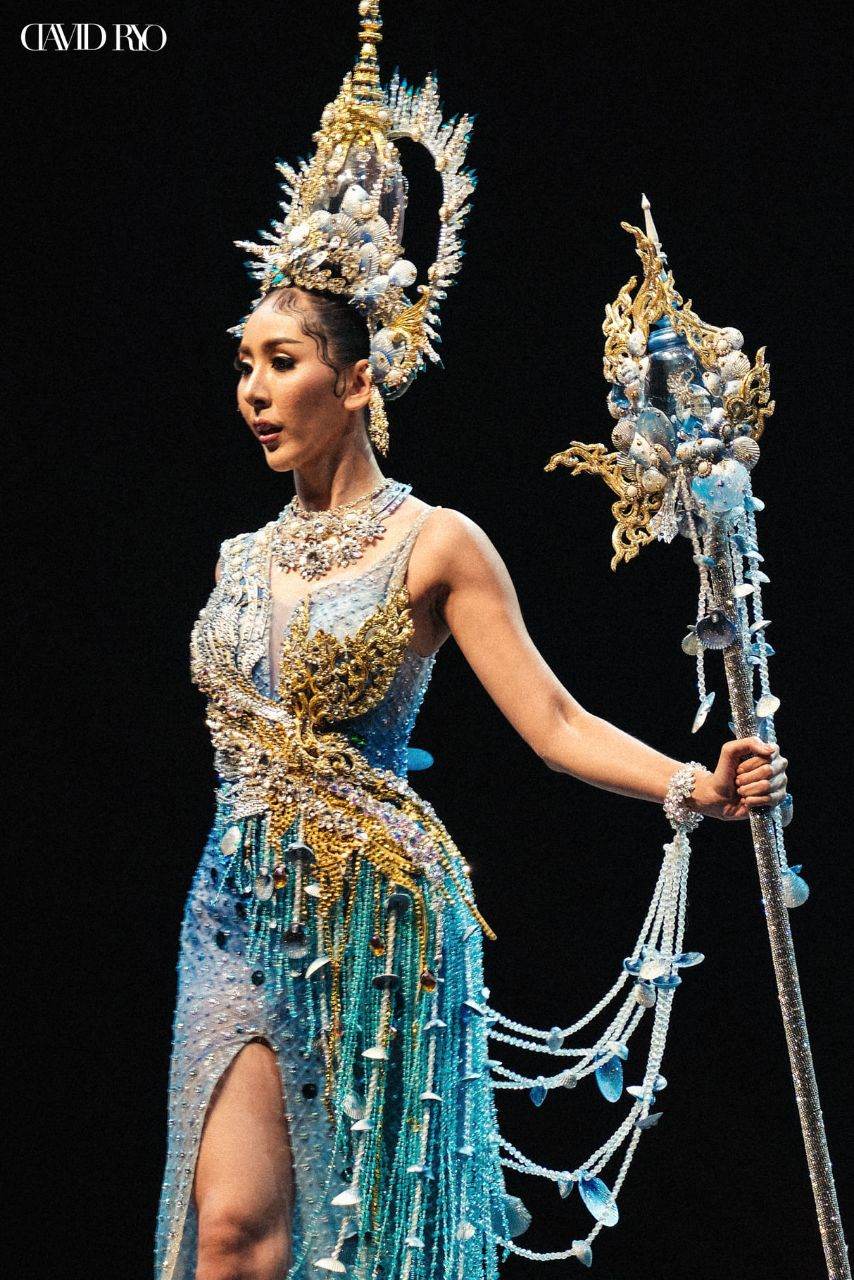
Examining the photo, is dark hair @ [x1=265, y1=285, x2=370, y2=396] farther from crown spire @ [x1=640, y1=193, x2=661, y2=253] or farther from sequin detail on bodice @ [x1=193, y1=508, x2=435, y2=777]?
crown spire @ [x1=640, y1=193, x2=661, y2=253]

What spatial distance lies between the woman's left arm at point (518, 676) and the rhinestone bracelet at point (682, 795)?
0.01 meters

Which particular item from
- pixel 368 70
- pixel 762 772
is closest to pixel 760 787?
pixel 762 772

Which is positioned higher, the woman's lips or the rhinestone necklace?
the woman's lips

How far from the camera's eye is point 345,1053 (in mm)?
2961

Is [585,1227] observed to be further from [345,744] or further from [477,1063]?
[345,744]

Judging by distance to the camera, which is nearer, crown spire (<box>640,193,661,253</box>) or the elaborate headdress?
crown spire (<box>640,193,661,253</box>)

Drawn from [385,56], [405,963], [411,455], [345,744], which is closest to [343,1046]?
[405,963]

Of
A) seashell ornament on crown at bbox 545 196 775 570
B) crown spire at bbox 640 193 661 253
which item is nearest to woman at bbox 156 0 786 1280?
seashell ornament on crown at bbox 545 196 775 570

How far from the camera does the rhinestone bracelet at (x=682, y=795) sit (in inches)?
112

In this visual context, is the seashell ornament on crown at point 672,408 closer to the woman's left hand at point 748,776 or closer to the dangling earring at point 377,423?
the woman's left hand at point 748,776

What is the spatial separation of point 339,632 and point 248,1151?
649 mm

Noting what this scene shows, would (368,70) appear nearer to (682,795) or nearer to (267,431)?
(267,431)

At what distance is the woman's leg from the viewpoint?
2846mm

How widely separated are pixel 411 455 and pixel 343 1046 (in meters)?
1.03
